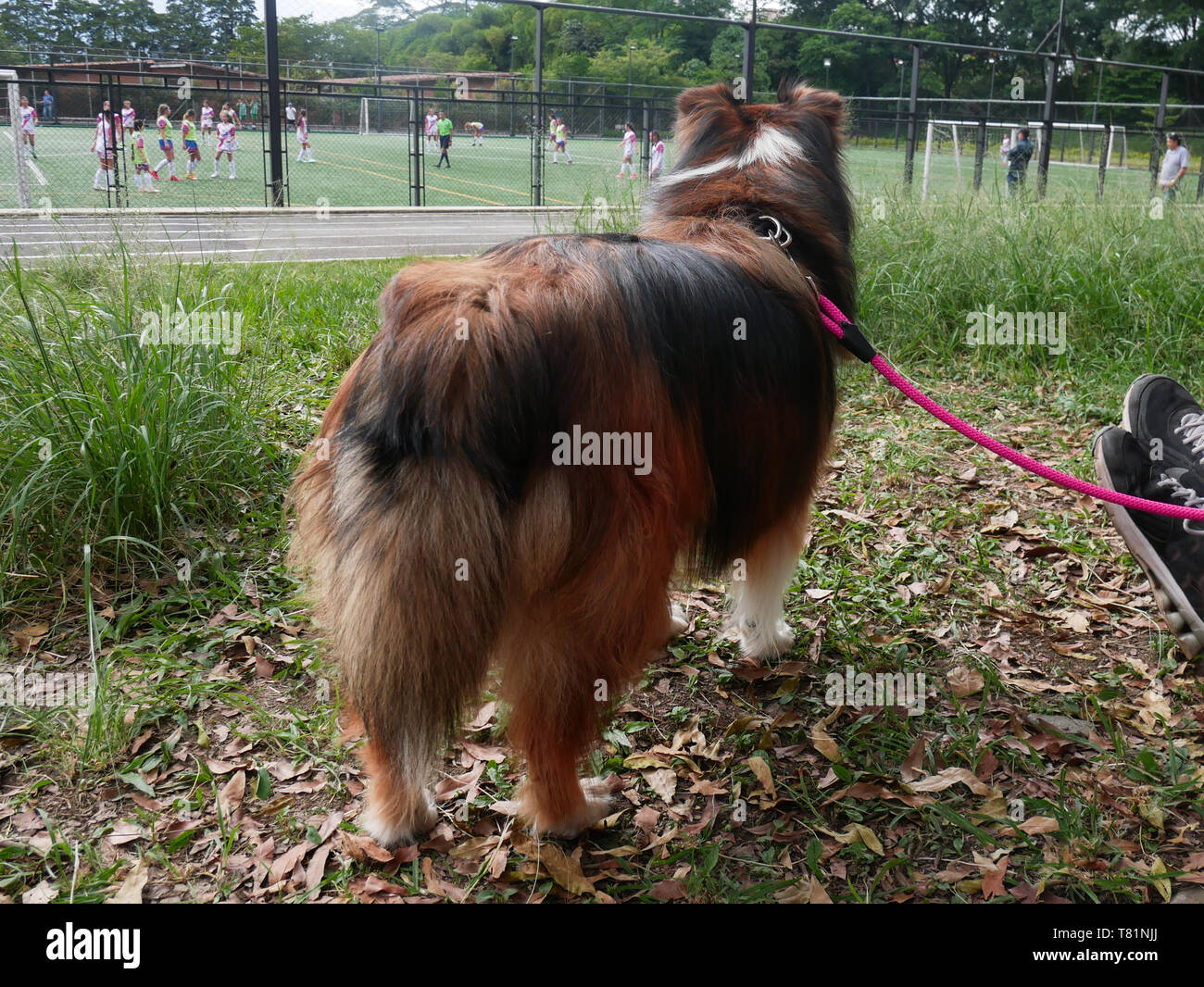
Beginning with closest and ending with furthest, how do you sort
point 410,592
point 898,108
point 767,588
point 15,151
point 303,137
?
point 410,592
point 767,588
point 15,151
point 303,137
point 898,108

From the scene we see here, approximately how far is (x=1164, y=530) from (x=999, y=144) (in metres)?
18.2

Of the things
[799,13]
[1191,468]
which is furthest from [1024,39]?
[1191,468]

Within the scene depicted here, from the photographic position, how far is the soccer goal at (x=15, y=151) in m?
8.87

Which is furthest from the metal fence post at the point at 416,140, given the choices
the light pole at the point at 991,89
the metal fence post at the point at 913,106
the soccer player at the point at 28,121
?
the light pole at the point at 991,89

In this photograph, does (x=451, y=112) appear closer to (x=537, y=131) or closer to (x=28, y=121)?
(x=537, y=131)

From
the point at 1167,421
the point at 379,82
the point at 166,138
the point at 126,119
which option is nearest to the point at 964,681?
the point at 1167,421

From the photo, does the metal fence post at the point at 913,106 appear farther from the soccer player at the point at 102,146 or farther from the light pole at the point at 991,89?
the soccer player at the point at 102,146

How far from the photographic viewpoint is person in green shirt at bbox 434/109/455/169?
677 inches

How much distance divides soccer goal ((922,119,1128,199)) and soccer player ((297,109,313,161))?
11.5 meters

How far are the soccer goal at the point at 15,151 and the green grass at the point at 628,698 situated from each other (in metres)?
5.39

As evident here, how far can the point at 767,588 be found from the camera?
10.4ft

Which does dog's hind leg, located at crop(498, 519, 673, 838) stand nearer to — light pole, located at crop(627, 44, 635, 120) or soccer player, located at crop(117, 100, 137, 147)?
soccer player, located at crop(117, 100, 137, 147)

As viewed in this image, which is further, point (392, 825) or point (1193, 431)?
point (1193, 431)

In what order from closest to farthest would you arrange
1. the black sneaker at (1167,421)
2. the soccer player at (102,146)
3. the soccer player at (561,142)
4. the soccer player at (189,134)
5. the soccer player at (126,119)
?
the black sneaker at (1167,421) → the soccer player at (102,146) → the soccer player at (126,119) → the soccer player at (189,134) → the soccer player at (561,142)
